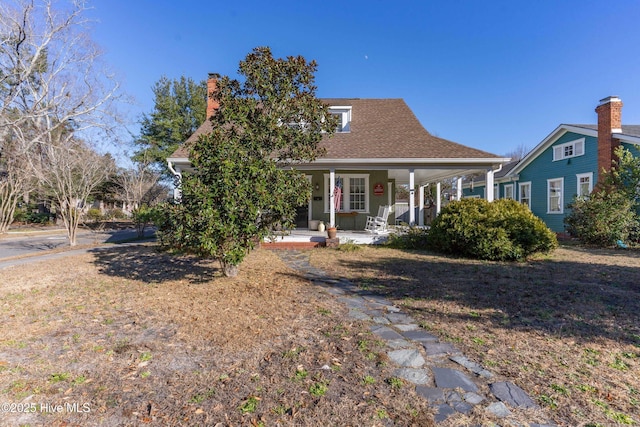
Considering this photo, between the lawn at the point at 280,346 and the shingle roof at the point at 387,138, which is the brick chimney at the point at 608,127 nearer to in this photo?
the shingle roof at the point at 387,138

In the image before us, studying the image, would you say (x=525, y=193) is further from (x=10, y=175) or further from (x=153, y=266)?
(x=10, y=175)

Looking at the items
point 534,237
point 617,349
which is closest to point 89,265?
point 617,349

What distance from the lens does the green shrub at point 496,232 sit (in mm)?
7781

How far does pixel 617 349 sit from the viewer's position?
3096 mm

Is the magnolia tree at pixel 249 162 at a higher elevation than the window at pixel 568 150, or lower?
lower

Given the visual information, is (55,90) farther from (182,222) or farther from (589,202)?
(589,202)

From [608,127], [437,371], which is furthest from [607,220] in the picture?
[437,371]

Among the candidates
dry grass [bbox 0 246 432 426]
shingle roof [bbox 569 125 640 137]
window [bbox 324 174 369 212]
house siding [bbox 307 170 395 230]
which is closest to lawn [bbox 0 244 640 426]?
dry grass [bbox 0 246 432 426]

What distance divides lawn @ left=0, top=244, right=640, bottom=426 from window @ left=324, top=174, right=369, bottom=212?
24.3ft

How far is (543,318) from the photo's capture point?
3912mm

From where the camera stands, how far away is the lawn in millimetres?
2213

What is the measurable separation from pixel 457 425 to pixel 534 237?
7.20 m

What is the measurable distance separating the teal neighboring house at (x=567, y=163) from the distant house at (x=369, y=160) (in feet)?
18.4

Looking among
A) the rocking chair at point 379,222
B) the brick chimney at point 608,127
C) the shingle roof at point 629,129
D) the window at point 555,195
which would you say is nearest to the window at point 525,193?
the window at point 555,195
